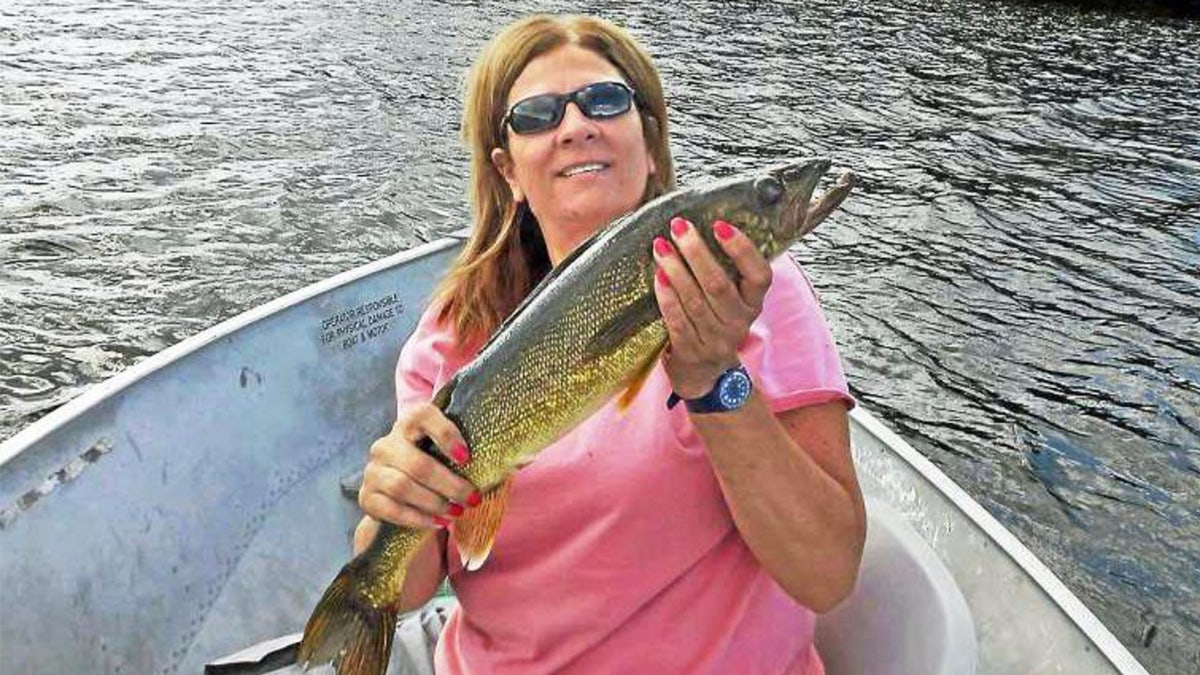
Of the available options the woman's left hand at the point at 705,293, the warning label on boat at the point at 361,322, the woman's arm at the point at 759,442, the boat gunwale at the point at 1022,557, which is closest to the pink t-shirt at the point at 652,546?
the woman's arm at the point at 759,442

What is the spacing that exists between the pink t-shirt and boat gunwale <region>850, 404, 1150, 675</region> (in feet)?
3.35

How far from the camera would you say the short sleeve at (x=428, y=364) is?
291 cm

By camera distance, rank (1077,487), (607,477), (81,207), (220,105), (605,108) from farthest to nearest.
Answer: (220,105) → (81,207) → (1077,487) → (605,108) → (607,477)

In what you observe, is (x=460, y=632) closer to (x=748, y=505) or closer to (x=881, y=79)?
(x=748, y=505)

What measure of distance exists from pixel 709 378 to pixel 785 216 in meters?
0.34

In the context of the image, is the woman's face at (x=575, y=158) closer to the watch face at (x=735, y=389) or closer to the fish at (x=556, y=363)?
the fish at (x=556, y=363)

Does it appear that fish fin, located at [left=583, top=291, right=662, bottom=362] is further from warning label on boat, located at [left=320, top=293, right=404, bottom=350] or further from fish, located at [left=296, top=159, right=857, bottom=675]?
warning label on boat, located at [left=320, top=293, right=404, bottom=350]

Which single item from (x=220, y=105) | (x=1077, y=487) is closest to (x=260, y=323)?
(x=1077, y=487)

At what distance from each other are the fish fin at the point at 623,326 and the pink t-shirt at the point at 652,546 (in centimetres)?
31

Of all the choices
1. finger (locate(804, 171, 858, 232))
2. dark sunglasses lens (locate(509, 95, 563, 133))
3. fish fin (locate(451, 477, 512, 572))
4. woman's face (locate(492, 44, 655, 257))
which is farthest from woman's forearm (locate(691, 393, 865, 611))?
dark sunglasses lens (locate(509, 95, 563, 133))

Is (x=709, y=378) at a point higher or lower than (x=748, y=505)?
higher

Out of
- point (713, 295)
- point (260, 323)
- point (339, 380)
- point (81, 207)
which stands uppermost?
point (713, 295)

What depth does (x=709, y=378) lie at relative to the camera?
7.14 feet

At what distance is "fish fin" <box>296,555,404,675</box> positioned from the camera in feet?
8.45
